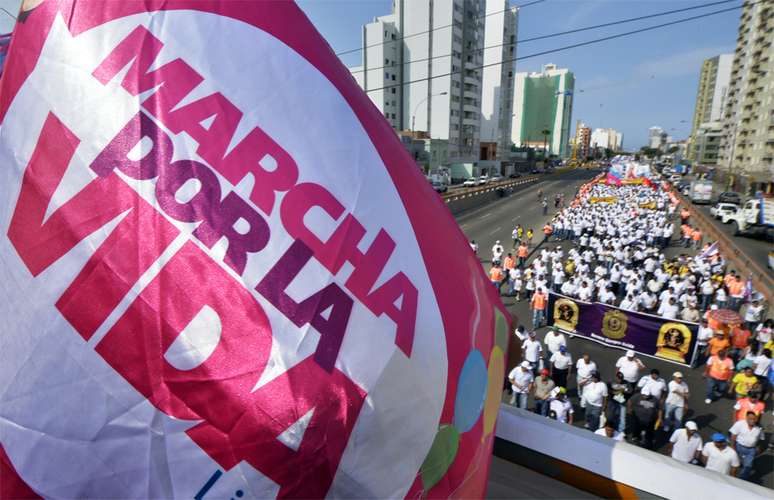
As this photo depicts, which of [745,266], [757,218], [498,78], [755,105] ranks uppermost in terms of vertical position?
[498,78]

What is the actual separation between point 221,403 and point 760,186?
68872 millimetres

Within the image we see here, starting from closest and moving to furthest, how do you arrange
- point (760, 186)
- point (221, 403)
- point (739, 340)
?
point (221, 403)
point (739, 340)
point (760, 186)

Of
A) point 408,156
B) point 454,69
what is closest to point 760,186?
point 454,69

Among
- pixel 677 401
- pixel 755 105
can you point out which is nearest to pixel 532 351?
pixel 677 401

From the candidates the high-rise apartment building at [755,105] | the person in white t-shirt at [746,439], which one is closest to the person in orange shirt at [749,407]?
the person in white t-shirt at [746,439]

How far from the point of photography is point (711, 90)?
5148 inches

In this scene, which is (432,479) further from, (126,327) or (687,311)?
(687,311)

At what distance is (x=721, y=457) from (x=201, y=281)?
6834 millimetres

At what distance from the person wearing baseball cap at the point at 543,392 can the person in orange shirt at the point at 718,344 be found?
157 inches

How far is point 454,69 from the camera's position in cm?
6550

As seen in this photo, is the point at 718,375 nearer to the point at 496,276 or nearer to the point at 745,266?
the point at 496,276

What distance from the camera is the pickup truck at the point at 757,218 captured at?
24547 mm

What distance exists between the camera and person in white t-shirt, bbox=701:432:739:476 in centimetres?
562

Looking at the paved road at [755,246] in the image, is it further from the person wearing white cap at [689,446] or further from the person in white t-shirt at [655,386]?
the person wearing white cap at [689,446]
